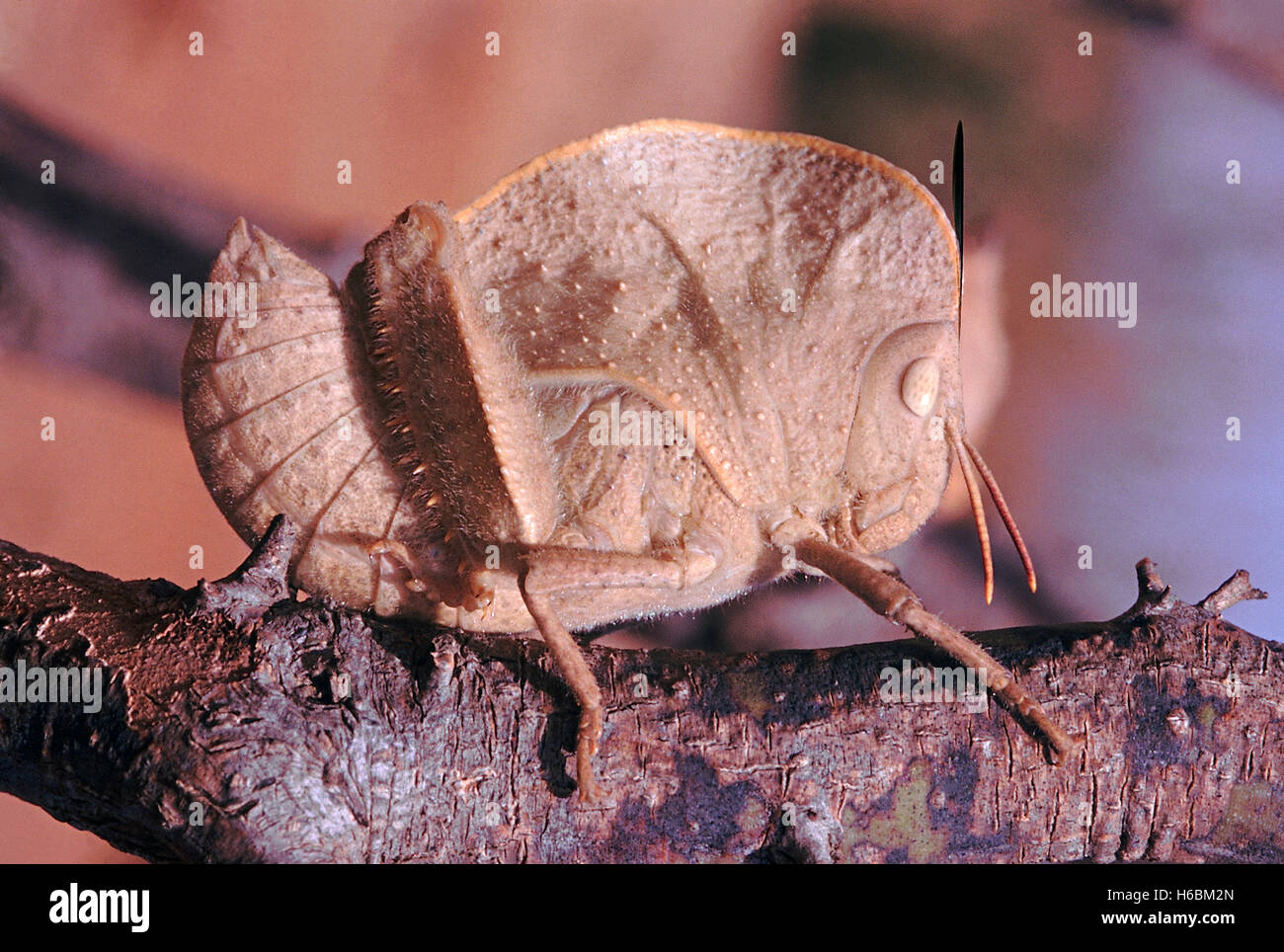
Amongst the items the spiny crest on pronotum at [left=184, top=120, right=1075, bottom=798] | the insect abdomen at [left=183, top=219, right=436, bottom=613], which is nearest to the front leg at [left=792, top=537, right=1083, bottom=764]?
the spiny crest on pronotum at [left=184, top=120, right=1075, bottom=798]

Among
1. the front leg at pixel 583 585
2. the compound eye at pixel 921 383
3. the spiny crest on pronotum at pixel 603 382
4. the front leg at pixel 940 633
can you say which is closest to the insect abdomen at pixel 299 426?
the spiny crest on pronotum at pixel 603 382

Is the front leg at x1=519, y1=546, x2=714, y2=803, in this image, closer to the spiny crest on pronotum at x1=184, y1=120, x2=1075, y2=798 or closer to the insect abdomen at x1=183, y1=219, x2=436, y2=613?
the spiny crest on pronotum at x1=184, y1=120, x2=1075, y2=798

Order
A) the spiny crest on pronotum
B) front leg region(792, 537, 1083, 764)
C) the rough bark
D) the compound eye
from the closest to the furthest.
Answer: the rough bark
front leg region(792, 537, 1083, 764)
the spiny crest on pronotum
the compound eye

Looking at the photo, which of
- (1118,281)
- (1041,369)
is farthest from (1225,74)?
(1041,369)

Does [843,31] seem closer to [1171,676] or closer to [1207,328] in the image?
[1207,328]

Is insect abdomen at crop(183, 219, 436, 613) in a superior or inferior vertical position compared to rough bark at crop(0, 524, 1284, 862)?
superior

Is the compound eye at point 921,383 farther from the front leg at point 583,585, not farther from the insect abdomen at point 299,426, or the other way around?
the insect abdomen at point 299,426

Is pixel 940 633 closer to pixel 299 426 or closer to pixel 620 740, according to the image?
pixel 620 740

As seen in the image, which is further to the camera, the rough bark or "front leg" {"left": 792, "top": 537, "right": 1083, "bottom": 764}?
"front leg" {"left": 792, "top": 537, "right": 1083, "bottom": 764}
